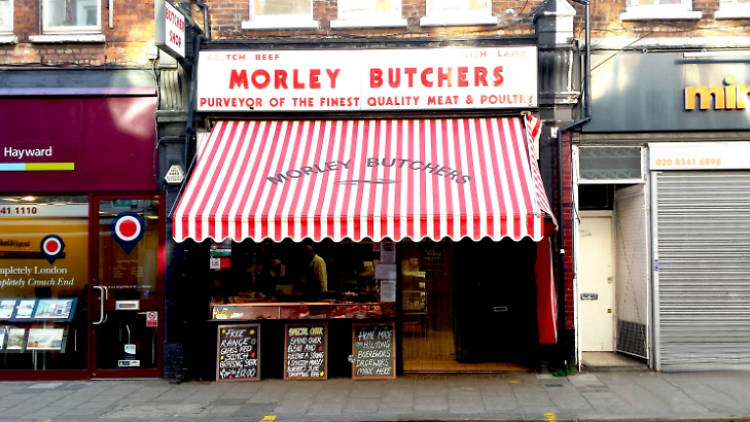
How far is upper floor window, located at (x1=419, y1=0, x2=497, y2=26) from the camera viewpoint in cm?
941

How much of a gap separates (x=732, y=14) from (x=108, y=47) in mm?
9296

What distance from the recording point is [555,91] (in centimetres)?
922

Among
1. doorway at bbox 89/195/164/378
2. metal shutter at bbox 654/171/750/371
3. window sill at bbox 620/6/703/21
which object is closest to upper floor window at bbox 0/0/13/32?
doorway at bbox 89/195/164/378

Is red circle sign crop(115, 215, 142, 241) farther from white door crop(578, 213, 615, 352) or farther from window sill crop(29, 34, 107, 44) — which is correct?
white door crop(578, 213, 615, 352)

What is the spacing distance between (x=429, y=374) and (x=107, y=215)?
17.6ft

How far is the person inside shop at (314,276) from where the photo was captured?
9625 millimetres

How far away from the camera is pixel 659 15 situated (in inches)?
364

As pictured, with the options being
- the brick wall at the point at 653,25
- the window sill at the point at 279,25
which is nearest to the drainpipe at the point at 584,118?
the brick wall at the point at 653,25

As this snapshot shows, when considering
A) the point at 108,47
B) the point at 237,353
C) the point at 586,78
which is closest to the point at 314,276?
the point at 237,353

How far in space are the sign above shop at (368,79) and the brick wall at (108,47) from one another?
115 cm

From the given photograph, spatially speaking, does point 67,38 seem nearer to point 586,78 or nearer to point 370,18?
point 370,18

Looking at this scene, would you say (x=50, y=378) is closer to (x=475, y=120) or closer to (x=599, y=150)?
(x=475, y=120)

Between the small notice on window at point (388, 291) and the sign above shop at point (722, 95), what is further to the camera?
the small notice on window at point (388, 291)

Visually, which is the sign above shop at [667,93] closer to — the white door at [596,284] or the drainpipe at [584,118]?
the drainpipe at [584,118]
